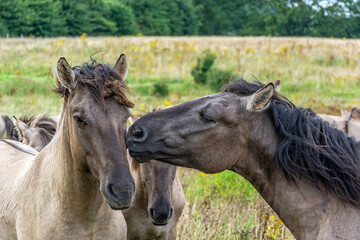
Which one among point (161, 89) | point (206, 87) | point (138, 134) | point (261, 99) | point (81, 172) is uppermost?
point (261, 99)

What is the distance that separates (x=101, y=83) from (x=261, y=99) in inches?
45.8

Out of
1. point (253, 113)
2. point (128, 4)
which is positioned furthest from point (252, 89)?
point (128, 4)

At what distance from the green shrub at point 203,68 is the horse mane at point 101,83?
14819 mm

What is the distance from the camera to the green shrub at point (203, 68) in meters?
18.7

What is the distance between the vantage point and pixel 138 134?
364cm

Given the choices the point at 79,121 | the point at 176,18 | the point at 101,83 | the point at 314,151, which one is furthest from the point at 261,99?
the point at 176,18

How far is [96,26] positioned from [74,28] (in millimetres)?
2745

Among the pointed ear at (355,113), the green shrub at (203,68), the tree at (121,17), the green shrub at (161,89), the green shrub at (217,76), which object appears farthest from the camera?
the tree at (121,17)

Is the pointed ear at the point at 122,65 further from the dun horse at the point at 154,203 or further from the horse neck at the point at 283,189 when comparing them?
the dun horse at the point at 154,203

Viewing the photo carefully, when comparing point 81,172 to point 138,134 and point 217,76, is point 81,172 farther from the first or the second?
point 217,76

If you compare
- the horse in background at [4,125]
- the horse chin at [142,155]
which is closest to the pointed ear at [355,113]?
the horse chin at [142,155]

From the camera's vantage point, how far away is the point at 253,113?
3.70 metres

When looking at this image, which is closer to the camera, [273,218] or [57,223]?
[57,223]

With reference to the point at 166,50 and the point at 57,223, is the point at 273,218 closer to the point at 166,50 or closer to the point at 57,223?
the point at 57,223
